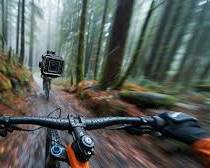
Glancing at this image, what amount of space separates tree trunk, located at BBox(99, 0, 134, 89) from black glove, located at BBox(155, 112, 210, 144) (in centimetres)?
773

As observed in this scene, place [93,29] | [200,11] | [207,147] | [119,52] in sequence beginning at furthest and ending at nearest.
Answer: [93,29] < [200,11] < [119,52] < [207,147]

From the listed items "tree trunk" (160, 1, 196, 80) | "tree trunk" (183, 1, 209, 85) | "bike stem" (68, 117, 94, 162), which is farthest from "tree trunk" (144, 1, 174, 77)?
"bike stem" (68, 117, 94, 162)

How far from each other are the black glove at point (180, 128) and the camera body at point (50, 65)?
10438 mm

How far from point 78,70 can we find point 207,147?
1495 centimetres

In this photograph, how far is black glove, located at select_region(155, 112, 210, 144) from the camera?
7.07 ft

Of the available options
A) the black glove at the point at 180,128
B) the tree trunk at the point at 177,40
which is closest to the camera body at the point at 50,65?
the tree trunk at the point at 177,40

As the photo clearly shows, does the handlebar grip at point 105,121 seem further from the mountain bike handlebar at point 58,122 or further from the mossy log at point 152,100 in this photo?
the mossy log at point 152,100

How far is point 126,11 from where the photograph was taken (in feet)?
31.4

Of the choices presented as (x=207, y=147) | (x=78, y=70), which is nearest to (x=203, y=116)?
(x=207, y=147)

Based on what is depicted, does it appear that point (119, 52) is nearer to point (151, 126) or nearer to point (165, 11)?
point (165, 11)

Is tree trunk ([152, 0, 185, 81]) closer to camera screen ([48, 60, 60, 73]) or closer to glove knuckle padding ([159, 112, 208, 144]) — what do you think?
camera screen ([48, 60, 60, 73])

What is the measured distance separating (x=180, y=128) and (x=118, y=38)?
797 centimetres

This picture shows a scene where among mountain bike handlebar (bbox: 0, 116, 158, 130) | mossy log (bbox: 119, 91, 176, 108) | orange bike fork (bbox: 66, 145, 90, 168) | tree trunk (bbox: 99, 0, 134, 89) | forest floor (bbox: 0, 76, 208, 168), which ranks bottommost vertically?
forest floor (bbox: 0, 76, 208, 168)

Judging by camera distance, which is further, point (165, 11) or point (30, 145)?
point (165, 11)
